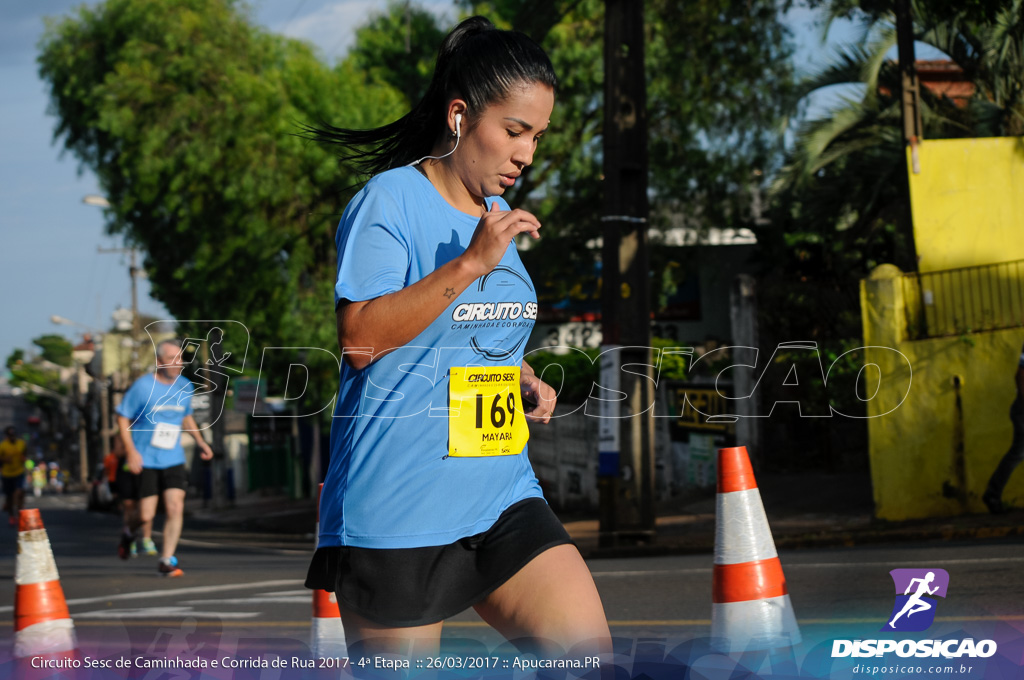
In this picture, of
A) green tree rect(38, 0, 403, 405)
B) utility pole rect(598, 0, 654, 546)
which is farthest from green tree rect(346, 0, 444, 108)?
utility pole rect(598, 0, 654, 546)

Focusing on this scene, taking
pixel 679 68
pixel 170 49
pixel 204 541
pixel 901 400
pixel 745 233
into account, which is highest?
pixel 170 49

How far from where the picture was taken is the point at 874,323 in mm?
11336

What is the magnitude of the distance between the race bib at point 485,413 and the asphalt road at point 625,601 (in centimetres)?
72

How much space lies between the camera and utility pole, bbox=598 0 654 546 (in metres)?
10.9

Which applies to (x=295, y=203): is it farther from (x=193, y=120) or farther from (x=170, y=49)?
(x=170, y=49)

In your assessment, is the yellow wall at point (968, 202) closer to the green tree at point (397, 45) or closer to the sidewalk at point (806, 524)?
the sidewalk at point (806, 524)

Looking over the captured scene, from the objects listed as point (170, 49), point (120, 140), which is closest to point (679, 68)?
point (170, 49)

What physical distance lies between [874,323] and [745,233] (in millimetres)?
12611

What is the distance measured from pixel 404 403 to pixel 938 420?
381 inches

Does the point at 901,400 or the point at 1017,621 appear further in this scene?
the point at 901,400

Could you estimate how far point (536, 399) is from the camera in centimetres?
298

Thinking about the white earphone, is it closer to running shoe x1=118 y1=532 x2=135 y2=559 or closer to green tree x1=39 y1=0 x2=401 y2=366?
running shoe x1=118 y1=532 x2=135 y2=559

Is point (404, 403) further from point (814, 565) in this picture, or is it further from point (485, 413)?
point (814, 565)

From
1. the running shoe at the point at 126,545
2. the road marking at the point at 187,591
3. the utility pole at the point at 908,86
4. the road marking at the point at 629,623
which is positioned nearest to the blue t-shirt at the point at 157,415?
the road marking at the point at 187,591
